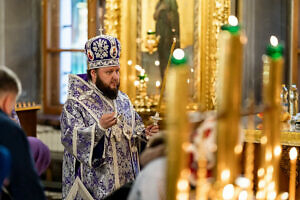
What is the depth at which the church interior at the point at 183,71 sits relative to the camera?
1481 millimetres

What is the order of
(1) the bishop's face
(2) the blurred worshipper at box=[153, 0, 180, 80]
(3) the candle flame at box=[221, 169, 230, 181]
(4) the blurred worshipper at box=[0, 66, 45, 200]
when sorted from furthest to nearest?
(2) the blurred worshipper at box=[153, 0, 180, 80]
(1) the bishop's face
(4) the blurred worshipper at box=[0, 66, 45, 200]
(3) the candle flame at box=[221, 169, 230, 181]

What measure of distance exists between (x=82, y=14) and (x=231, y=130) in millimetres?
5914

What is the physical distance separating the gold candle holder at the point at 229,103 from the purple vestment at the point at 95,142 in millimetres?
1901

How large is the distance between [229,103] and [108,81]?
2.19 meters

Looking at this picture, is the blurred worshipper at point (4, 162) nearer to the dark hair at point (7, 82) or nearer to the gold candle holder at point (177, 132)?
the dark hair at point (7, 82)

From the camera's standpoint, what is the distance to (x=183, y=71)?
4.63 ft

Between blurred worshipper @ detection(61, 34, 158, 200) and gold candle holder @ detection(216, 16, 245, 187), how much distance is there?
A: 6.07 ft

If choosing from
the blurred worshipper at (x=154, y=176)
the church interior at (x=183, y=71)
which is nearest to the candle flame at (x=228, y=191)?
the church interior at (x=183, y=71)

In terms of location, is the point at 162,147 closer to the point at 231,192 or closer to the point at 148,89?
the point at 231,192

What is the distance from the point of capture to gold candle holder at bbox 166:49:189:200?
140cm

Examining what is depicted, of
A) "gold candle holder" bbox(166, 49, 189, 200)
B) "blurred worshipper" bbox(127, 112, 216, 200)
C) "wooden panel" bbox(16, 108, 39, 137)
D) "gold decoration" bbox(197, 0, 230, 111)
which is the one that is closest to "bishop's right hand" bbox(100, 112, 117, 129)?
"blurred worshipper" bbox(127, 112, 216, 200)

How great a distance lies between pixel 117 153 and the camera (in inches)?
141

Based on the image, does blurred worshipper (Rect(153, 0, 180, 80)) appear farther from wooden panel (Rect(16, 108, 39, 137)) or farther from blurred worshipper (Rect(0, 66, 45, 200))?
blurred worshipper (Rect(0, 66, 45, 200))

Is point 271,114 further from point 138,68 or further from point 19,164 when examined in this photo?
point 138,68
